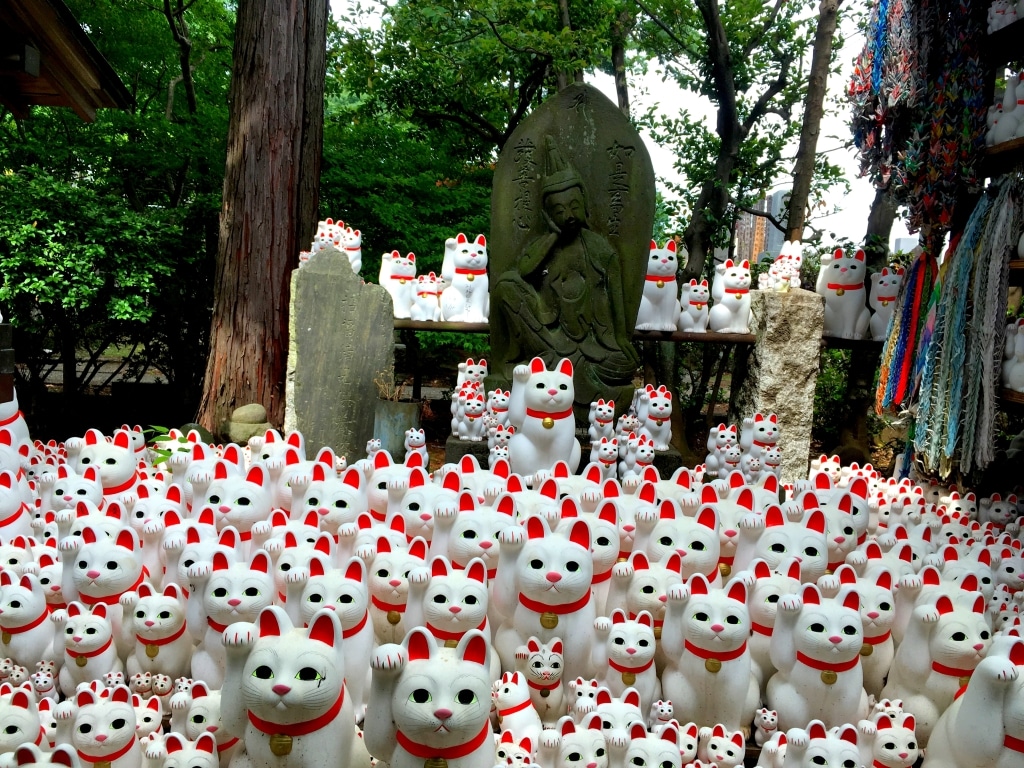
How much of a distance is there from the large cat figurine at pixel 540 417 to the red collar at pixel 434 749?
94.2 inches

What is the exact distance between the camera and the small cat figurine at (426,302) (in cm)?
607

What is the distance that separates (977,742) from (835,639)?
410 millimetres

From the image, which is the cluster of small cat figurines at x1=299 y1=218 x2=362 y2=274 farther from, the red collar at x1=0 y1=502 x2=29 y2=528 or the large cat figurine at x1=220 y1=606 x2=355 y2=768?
the large cat figurine at x1=220 y1=606 x2=355 y2=768

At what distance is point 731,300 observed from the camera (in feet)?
20.0

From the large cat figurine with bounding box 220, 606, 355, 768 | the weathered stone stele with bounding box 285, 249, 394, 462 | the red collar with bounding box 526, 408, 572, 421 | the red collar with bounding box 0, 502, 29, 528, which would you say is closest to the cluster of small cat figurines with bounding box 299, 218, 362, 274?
the weathered stone stele with bounding box 285, 249, 394, 462

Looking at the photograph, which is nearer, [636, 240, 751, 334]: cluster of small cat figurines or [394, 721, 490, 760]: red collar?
[394, 721, 490, 760]: red collar

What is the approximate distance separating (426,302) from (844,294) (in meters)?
3.22

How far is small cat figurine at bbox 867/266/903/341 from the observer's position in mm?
5930

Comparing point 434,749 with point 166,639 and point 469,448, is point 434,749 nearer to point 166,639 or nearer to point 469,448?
point 166,639

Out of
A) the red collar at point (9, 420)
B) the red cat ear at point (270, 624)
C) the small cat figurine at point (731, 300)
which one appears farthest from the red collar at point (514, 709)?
the small cat figurine at point (731, 300)

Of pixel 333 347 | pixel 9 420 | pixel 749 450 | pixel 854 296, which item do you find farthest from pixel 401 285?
pixel 854 296

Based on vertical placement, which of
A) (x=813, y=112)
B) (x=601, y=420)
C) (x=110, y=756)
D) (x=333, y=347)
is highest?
(x=813, y=112)

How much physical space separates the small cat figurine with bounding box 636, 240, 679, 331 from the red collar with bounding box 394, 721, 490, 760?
429 centimetres

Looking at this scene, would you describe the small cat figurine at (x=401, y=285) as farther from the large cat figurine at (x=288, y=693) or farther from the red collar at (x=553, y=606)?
the large cat figurine at (x=288, y=693)
